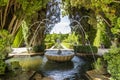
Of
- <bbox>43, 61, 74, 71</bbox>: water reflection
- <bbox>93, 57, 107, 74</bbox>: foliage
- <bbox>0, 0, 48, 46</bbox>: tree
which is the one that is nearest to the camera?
<bbox>0, 0, 48, 46</bbox>: tree

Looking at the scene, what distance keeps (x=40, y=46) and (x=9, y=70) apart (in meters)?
9.93

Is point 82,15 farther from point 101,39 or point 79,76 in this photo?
point 79,76

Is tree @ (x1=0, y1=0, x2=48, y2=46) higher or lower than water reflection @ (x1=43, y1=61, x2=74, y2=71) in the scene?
higher

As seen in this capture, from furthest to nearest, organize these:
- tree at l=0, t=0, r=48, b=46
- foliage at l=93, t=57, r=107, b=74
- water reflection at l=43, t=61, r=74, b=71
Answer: water reflection at l=43, t=61, r=74, b=71, foliage at l=93, t=57, r=107, b=74, tree at l=0, t=0, r=48, b=46

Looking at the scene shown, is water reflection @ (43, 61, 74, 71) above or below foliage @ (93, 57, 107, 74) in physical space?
below

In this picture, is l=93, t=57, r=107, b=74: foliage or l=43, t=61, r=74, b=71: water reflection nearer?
l=93, t=57, r=107, b=74: foliage

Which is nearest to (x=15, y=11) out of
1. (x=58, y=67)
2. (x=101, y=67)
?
(x=101, y=67)

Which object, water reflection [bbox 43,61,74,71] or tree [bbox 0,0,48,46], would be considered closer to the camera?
tree [bbox 0,0,48,46]

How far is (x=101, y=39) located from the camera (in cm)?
2516

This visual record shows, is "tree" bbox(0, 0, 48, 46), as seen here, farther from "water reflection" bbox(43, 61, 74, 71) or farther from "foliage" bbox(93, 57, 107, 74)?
"foliage" bbox(93, 57, 107, 74)

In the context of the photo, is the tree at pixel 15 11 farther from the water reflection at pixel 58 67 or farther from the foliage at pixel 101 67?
the foliage at pixel 101 67

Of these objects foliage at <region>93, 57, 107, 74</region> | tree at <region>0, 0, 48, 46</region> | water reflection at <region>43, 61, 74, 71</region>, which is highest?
tree at <region>0, 0, 48, 46</region>

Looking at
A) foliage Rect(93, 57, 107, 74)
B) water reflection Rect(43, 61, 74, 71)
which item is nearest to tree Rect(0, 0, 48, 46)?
water reflection Rect(43, 61, 74, 71)

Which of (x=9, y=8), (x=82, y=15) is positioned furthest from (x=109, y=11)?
(x=82, y=15)
